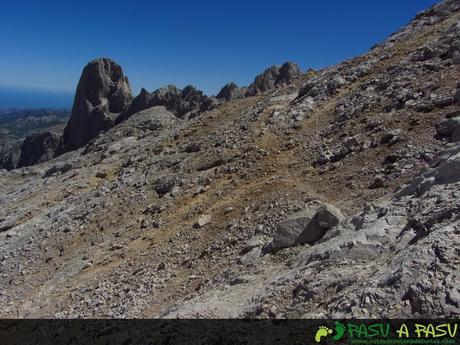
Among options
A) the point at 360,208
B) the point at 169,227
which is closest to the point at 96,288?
the point at 169,227

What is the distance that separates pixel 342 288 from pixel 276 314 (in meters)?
2.15

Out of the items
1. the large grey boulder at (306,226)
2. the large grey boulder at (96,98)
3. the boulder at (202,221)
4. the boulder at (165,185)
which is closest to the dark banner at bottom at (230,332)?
the large grey boulder at (306,226)

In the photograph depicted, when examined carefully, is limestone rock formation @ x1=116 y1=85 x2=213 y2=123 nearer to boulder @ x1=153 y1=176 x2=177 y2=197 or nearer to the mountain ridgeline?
the mountain ridgeline

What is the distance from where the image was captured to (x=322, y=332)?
444 inches

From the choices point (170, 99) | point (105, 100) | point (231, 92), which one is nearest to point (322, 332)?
point (231, 92)

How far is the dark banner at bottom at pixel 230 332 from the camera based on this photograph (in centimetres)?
1010

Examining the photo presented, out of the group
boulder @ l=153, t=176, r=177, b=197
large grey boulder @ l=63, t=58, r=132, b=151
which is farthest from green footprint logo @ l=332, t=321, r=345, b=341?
large grey boulder @ l=63, t=58, r=132, b=151

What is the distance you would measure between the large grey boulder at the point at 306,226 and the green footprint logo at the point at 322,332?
6291 millimetres

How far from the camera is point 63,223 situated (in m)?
30.7

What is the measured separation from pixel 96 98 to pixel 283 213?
92515mm

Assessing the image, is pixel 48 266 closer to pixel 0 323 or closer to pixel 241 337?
pixel 0 323

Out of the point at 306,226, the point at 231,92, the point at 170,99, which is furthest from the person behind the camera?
the point at 170,99

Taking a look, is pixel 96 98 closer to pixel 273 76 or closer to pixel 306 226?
Answer: pixel 273 76

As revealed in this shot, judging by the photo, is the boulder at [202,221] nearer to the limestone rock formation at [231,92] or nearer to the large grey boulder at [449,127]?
the large grey boulder at [449,127]
